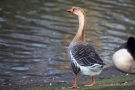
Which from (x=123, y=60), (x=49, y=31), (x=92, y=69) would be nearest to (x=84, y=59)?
(x=92, y=69)

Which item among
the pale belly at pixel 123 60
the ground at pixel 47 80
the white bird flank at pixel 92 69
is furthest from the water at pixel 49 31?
the pale belly at pixel 123 60

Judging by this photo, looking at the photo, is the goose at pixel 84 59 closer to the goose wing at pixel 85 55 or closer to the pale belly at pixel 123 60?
the goose wing at pixel 85 55

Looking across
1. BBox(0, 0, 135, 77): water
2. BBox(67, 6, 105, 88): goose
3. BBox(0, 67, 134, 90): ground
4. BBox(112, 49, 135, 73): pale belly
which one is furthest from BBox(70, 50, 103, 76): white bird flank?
BBox(0, 0, 135, 77): water

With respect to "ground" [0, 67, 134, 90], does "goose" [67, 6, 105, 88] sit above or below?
above

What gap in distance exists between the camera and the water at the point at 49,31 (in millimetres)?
16172

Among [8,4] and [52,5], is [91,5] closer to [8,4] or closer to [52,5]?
[52,5]

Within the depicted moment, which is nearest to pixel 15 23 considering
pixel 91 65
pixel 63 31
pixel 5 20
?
pixel 5 20

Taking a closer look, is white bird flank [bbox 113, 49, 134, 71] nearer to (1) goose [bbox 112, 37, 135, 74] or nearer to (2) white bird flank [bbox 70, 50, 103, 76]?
(1) goose [bbox 112, 37, 135, 74]

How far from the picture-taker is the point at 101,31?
21000mm

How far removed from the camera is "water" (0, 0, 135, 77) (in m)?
16.2

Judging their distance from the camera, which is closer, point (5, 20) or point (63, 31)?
point (63, 31)

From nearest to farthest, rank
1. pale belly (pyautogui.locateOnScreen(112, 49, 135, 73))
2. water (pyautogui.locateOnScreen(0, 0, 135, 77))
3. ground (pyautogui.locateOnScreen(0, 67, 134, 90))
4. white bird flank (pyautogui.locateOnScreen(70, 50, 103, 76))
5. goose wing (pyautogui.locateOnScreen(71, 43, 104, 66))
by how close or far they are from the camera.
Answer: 1. pale belly (pyautogui.locateOnScreen(112, 49, 135, 73))
2. white bird flank (pyautogui.locateOnScreen(70, 50, 103, 76))
3. goose wing (pyautogui.locateOnScreen(71, 43, 104, 66))
4. ground (pyautogui.locateOnScreen(0, 67, 134, 90))
5. water (pyautogui.locateOnScreen(0, 0, 135, 77))

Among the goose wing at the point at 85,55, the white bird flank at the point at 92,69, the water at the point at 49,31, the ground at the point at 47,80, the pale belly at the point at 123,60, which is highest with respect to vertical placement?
the pale belly at the point at 123,60

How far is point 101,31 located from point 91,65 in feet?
38.4
